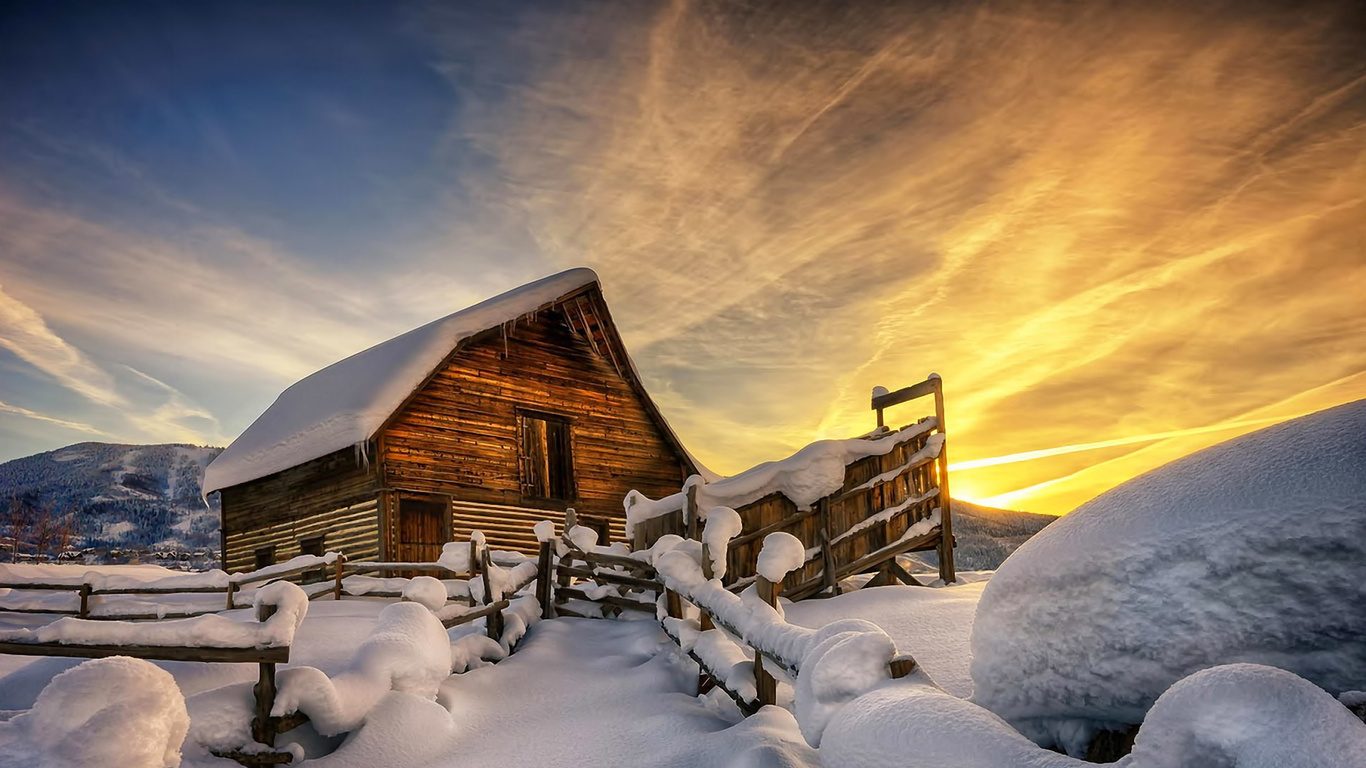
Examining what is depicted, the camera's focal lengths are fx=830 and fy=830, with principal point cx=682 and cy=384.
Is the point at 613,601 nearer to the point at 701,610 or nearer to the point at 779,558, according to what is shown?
the point at 701,610

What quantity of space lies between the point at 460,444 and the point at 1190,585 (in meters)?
16.3

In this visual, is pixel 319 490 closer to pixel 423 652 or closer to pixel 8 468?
pixel 423 652

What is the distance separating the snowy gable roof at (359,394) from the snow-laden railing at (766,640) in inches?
388

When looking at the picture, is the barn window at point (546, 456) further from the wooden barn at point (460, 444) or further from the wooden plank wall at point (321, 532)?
the wooden plank wall at point (321, 532)

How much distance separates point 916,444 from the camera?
12.8m

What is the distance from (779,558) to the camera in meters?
4.98

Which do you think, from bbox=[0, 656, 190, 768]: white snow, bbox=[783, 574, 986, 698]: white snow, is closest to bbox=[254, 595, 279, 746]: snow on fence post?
bbox=[0, 656, 190, 768]: white snow

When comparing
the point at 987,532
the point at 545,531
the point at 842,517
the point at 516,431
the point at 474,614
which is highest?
the point at 516,431

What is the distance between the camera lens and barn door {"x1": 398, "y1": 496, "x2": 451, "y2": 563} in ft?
54.7

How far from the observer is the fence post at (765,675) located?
5.10 m

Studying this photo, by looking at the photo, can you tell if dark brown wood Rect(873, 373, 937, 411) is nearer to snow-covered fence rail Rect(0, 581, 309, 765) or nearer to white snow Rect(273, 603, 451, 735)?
white snow Rect(273, 603, 451, 735)

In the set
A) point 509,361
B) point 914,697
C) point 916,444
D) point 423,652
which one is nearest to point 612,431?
point 509,361

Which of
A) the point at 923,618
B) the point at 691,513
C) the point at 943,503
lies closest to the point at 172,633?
the point at 923,618

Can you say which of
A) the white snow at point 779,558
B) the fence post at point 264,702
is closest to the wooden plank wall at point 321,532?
the fence post at point 264,702
